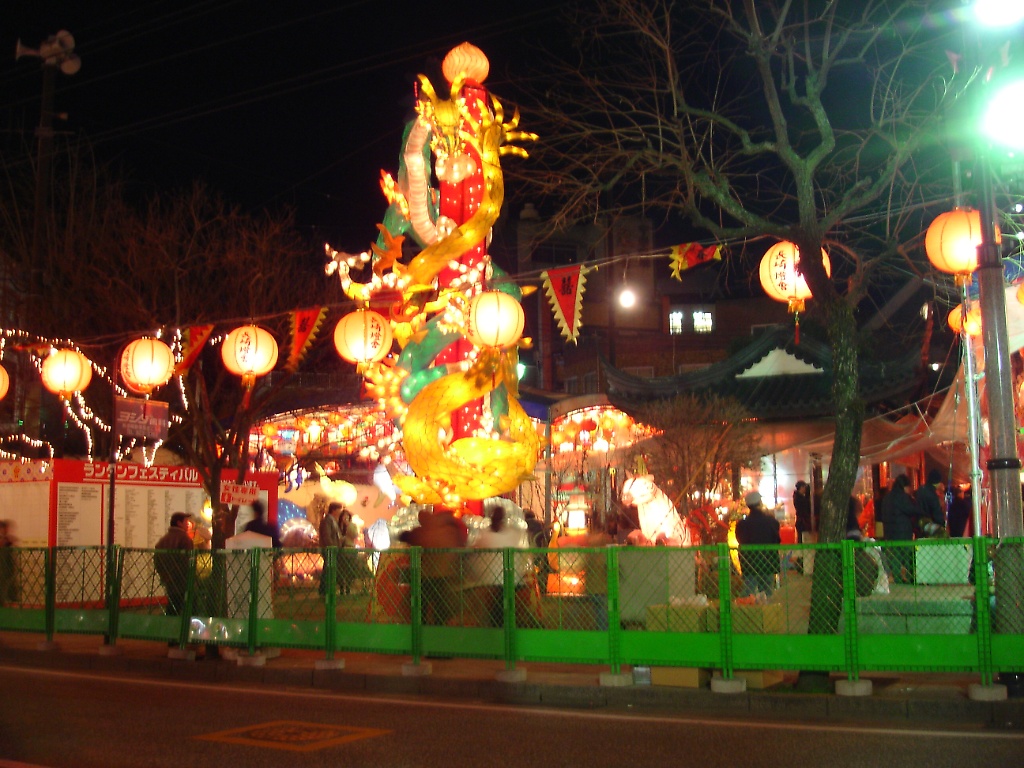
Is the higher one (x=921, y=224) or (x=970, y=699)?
(x=921, y=224)

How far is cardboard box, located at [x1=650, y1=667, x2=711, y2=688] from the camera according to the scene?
9422mm

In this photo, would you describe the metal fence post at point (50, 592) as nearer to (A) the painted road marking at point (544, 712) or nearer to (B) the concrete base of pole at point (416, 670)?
(A) the painted road marking at point (544, 712)

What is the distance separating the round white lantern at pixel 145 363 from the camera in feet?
51.1

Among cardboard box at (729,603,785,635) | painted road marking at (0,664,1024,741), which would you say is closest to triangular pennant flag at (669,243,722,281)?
cardboard box at (729,603,785,635)

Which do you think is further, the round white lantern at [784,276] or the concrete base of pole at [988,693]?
the round white lantern at [784,276]

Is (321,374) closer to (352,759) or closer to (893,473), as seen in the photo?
(893,473)

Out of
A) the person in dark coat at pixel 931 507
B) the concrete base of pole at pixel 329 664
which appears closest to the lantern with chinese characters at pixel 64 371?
the concrete base of pole at pixel 329 664

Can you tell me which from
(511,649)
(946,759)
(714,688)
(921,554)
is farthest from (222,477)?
(946,759)

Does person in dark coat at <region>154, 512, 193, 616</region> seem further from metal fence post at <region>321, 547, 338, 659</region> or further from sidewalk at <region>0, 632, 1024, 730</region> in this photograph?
metal fence post at <region>321, 547, 338, 659</region>

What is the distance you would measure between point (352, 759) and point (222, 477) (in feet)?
45.9

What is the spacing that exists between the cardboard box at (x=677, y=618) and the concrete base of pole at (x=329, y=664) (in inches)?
135

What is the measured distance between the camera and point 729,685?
9.18 meters

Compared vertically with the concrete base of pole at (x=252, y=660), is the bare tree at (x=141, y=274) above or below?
above

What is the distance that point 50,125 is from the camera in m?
18.7
